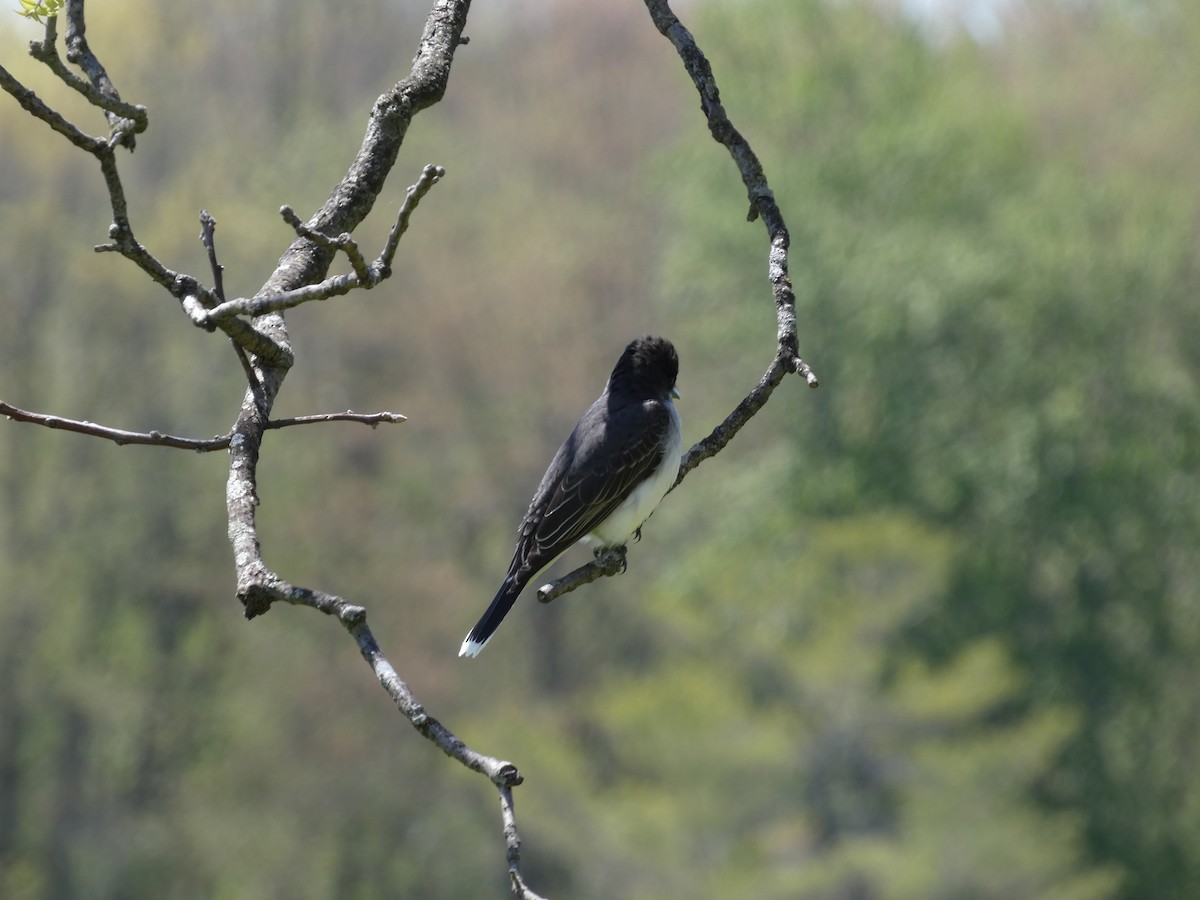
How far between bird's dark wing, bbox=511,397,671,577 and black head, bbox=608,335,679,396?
1.38 ft

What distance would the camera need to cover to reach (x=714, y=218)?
1518 inches

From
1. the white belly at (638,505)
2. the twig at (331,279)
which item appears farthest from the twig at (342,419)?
the white belly at (638,505)

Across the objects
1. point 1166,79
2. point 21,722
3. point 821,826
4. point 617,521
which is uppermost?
point 1166,79

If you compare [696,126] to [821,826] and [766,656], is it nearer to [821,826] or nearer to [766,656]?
[766,656]

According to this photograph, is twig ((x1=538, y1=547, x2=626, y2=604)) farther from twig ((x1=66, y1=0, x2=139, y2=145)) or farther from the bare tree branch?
twig ((x1=66, y1=0, x2=139, y2=145))

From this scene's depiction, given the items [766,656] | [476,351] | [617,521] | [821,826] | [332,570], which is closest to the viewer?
[617,521]

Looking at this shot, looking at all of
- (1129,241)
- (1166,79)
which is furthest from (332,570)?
(1166,79)

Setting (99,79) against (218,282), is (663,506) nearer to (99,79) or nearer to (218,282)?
(99,79)

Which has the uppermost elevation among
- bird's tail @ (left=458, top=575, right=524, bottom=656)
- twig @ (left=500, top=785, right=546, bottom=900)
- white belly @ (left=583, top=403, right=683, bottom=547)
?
white belly @ (left=583, top=403, right=683, bottom=547)

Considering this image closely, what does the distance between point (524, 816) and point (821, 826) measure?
581cm

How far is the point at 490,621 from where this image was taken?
7.21 meters

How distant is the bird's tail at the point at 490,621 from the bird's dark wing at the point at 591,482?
A: 0.14 m

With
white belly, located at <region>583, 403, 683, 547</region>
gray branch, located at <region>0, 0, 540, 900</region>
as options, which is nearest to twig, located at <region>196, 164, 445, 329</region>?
gray branch, located at <region>0, 0, 540, 900</region>

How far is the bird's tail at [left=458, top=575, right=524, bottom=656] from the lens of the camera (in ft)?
22.1
